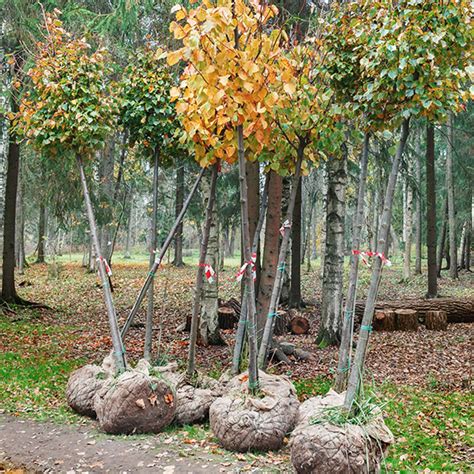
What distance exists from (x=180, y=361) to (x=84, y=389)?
5.26 feet

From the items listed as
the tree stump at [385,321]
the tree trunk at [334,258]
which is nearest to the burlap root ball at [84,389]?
the tree trunk at [334,258]

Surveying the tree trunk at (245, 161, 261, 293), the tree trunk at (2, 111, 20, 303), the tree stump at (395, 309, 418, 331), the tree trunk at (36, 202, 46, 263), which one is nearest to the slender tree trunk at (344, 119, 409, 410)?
Answer: the tree trunk at (245, 161, 261, 293)

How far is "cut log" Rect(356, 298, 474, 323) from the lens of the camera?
11.5 metres

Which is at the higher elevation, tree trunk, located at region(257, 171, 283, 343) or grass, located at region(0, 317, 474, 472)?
tree trunk, located at region(257, 171, 283, 343)

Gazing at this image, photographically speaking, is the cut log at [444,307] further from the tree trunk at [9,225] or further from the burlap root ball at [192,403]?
the tree trunk at [9,225]

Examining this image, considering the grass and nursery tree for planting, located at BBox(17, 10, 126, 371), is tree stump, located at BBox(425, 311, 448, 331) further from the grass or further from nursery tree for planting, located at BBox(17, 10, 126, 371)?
nursery tree for planting, located at BBox(17, 10, 126, 371)

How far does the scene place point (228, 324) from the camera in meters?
10.5

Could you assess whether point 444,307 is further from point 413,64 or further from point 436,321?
point 413,64

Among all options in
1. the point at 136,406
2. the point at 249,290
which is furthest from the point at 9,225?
the point at 249,290

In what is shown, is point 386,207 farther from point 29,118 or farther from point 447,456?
point 29,118

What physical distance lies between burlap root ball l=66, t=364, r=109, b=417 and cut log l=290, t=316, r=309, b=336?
5.26 metres

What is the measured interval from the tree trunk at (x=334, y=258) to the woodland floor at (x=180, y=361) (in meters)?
0.37

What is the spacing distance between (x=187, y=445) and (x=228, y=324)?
5.89m

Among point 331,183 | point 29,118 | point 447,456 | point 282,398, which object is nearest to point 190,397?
point 282,398
